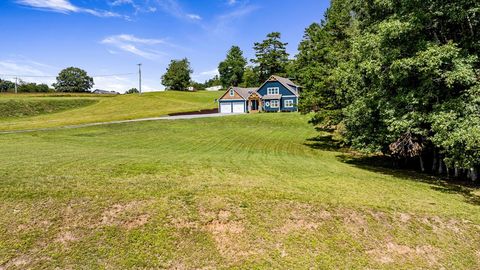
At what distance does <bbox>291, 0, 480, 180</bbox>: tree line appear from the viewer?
14.9 meters

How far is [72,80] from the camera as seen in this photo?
497 feet

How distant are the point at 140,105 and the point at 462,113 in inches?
2652

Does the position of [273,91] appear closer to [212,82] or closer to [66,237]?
[66,237]

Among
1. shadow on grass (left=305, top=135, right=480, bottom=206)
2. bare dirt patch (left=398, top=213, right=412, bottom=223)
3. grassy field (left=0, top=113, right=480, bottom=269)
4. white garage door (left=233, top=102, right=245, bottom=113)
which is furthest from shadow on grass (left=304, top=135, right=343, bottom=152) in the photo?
white garage door (left=233, top=102, right=245, bottom=113)

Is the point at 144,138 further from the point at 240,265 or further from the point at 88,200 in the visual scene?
the point at 240,265

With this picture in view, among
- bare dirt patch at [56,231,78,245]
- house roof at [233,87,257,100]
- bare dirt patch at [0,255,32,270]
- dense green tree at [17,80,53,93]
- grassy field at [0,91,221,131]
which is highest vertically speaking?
dense green tree at [17,80,53,93]

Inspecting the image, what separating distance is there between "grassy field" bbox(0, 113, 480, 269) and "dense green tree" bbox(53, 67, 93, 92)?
507ft

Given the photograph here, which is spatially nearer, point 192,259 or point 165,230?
point 192,259

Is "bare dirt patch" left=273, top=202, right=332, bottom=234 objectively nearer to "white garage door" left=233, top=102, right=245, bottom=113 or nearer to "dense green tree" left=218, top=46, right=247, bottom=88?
"white garage door" left=233, top=102, right=245, bottom=113

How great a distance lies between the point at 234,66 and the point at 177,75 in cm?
2306

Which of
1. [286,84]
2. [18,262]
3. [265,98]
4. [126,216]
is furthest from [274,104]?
[18,262]

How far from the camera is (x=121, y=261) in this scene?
803 centimetres

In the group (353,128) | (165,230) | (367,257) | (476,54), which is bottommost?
(367,257)

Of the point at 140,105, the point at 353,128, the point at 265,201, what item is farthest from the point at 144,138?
the point at 140,105
